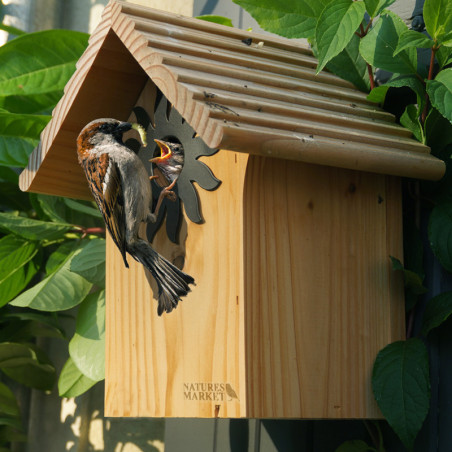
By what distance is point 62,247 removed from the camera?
173 cm

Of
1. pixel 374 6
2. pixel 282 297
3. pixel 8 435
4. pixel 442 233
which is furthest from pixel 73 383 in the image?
pixel 374 6

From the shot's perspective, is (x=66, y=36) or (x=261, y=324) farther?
(x=66, y=36)

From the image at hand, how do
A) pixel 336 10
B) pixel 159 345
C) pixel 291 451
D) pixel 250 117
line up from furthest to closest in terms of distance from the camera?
1. pixel 291 451
2. pixel 159 345
3. pixel 336 10
4. pixel 250 117

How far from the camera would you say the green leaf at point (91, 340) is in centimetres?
143

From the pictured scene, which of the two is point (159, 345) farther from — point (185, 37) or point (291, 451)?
point (185, 37)

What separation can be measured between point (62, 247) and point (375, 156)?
3.06 ft

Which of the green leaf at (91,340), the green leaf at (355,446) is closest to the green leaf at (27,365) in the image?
the green leaf at (91,340)

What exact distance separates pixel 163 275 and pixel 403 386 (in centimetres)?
37

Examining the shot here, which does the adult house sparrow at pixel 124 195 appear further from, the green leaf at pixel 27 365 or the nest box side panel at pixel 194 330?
Answer: the green leaf at pixel 27 365

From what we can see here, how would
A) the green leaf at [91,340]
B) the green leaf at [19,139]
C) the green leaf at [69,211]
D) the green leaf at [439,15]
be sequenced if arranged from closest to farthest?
1. the green leaf at [439,15]
2. the green leaf at [91,340]
3. the green leaf at [19,139]
4. the green leaf at [69,211]

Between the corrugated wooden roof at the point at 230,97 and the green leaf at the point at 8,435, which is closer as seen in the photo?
the corrugated wooden roof at the point at 230,97

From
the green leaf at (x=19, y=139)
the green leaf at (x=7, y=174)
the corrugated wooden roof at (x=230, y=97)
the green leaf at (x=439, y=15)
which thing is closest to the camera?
the corrugated wooden roof at (x=230, y=97)

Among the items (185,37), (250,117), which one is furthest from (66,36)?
(250,117)

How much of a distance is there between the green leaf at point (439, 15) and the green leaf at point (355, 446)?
62cm
